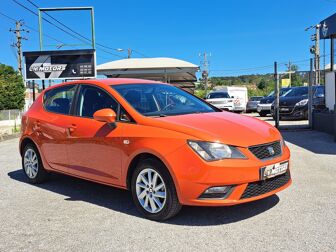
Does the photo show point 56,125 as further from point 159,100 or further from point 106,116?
point 159,100

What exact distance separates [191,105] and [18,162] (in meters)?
5.14

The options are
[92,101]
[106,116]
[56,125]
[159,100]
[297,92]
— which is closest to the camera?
[106,116]

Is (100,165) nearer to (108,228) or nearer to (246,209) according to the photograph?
(108,228)

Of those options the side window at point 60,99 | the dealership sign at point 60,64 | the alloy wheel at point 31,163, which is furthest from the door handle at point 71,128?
the dealership sign at point 60,64

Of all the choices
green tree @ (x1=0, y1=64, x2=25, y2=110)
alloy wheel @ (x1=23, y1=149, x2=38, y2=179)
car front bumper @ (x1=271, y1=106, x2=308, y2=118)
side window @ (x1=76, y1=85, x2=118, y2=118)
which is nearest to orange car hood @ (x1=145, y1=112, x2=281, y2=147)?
side window @ (x1=76, y1=85, x2=118, y2=118)

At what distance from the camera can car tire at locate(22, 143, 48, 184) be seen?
266 inches

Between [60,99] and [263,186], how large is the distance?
3457 mm

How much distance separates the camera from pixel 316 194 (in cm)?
560

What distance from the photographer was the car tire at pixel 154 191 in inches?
177

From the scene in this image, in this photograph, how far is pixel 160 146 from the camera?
4.50 metres

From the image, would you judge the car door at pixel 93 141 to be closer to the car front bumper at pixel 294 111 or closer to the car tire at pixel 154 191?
the car tire at pixel 154 191

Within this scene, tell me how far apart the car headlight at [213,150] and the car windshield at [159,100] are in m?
0.97

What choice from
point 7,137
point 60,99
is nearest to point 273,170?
point 60,99

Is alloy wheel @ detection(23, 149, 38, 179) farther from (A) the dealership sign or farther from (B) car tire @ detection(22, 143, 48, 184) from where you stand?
(A) the dealership sign
